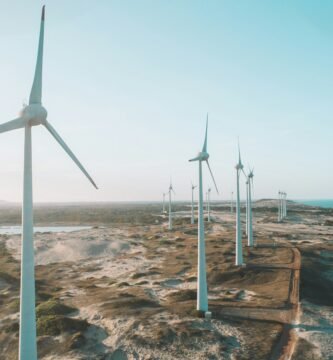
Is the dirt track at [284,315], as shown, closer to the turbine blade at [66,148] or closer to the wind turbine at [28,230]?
the wind turbine at [28,230]

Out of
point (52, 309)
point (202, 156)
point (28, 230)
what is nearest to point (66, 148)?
point (28, 230)

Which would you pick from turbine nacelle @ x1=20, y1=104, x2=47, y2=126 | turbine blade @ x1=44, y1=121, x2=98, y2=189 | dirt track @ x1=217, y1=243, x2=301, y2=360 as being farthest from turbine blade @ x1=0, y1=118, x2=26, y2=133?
dirt track @ x1=217, y1=243, x2=301, y2=360

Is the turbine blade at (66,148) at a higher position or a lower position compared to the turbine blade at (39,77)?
lower

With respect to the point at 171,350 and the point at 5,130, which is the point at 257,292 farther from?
the point at 5,130

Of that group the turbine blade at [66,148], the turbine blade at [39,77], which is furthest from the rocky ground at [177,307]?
the turbine blade at [39,77]

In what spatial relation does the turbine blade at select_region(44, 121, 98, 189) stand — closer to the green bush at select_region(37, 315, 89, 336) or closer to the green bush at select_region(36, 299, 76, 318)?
the green bush at select_region(37, 315, 89, 336)
